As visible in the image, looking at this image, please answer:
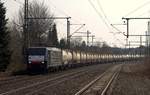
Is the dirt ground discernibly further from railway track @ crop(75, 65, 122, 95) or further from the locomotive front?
the locomotive front

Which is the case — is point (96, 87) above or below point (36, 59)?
below

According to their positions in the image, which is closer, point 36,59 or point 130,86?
point 130,86

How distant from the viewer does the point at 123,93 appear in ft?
73.0

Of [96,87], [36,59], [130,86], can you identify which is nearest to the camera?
[96,87]

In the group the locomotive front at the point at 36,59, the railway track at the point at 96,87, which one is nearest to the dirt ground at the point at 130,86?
the railway track at the point at 96,87

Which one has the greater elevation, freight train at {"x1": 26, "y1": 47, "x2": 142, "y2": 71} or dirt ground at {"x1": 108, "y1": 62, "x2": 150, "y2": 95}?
freight train at {"x1": 26, "y1": 47, "x2": 142, "y2": 71}

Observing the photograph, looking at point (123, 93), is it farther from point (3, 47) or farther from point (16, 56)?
point (16, 56)

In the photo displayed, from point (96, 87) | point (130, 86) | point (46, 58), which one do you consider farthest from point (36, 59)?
point (96, 87)

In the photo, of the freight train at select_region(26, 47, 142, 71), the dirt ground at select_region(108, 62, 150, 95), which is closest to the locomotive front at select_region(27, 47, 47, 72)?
the freight train at select_region(26, 47, 142, 71)

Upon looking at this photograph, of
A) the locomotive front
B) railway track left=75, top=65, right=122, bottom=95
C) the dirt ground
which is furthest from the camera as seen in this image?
the locomotive front

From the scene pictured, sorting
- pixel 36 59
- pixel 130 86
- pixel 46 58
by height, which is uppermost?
pixel 46 58

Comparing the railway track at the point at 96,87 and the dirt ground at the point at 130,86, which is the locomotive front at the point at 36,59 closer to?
the dirt ground at the point at 130,86

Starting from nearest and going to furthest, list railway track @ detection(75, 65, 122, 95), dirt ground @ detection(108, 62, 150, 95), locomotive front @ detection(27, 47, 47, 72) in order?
1. railway track @ detection(75, 65, 122, 95)
2. dirt ground @ detection(108, 62, 150, 95)
3. locomotive front @ detection(27, 47, 47, 72)

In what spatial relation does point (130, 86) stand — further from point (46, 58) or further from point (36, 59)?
point (36, 59)
